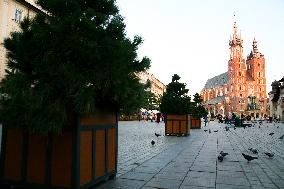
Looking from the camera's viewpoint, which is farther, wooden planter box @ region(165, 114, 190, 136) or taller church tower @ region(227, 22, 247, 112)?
taller church tower @ region(227, 22, 247, 112)

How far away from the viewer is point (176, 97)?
17.4m

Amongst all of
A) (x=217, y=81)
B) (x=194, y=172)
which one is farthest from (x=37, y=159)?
(x=217, y=81)

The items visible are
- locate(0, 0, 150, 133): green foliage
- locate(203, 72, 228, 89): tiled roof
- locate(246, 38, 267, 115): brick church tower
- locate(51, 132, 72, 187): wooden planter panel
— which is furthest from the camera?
locate(203, 72, 228, 89): tiled roof

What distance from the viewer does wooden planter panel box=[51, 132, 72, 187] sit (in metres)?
4.56

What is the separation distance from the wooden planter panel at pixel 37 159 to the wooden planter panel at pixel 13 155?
7.5 inches

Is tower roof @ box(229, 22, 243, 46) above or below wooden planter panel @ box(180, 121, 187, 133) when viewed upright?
above

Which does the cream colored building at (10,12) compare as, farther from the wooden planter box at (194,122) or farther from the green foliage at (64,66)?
the green foliage at (64,66)

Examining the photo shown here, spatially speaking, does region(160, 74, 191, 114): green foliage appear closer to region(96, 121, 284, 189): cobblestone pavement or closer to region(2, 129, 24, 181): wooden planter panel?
region(96, 121, 284, 189): cobblestone pavement

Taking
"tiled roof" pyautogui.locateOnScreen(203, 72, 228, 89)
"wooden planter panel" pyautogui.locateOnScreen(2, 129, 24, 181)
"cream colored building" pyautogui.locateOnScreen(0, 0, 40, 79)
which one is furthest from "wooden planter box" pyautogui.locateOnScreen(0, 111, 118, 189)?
"tiled roof" pyautogui.locateOnScreen(203, 72, 228, 89)

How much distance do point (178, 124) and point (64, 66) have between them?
13690 millimetres

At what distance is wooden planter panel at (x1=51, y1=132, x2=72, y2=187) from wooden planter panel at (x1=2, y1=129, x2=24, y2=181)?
646 millimetres

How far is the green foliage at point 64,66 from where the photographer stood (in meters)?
4.39

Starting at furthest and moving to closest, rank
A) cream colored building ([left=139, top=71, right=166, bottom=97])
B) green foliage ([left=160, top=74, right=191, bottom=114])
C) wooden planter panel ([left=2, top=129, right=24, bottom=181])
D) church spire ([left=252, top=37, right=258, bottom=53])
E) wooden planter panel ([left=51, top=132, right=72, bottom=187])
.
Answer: church spire ([left=252, top=37, right=258, bottom=53])
green foliage ([left=160, top=74, right=191, bottom=114])
cream colored building ([left=139, top=71, right=166, bottom=97])
wooden planter panel ([left=2, top=129, right=24, bottom=181])
wooden planter panel ([left=51, top=132, right=72, bottom=187])

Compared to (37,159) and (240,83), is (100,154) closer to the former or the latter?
(37,159)
